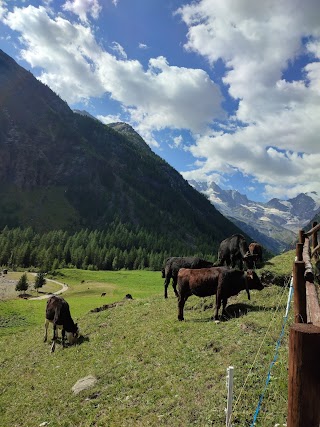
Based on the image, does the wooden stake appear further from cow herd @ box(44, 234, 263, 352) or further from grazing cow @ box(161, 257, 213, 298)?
grazing cow @ box(161, 257, 213, 298)

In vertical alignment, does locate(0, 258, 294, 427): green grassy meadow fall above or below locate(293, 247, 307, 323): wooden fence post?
below

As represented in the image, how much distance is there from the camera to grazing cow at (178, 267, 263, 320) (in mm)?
18062

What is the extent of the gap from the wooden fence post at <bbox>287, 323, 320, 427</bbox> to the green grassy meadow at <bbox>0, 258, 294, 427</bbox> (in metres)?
3.43

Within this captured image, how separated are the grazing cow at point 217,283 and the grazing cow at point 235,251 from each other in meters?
7.07

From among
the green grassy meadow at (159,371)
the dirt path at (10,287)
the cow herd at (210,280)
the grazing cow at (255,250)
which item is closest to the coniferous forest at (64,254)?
the dirt path at (10,287)

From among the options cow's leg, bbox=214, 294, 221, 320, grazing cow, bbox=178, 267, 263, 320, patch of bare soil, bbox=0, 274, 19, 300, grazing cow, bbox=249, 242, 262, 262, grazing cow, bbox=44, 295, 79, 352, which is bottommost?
patch of bare soil, bbox=0, 274, 19, 300

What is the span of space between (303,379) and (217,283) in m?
14.3

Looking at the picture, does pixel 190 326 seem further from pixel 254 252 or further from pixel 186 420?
pixel 254 252

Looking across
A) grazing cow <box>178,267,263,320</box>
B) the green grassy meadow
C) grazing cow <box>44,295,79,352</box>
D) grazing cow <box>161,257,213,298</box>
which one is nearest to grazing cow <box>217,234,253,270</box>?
grazing cow <box>161,257,213,298</box>

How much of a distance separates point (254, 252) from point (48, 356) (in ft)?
56.2

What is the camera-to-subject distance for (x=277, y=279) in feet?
71.0

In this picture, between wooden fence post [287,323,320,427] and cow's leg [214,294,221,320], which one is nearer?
wooden fence post [287,323,320,427]

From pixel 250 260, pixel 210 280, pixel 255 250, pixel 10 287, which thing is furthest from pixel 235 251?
pixel 10 287

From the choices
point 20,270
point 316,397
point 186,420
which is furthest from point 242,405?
point 20,270
